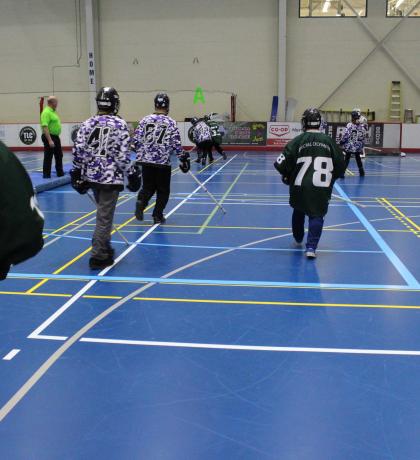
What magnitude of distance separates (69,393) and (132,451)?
29.3 inches

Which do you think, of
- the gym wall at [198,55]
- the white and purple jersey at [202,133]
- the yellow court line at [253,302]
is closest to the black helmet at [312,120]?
the yellow court line at [253,302]

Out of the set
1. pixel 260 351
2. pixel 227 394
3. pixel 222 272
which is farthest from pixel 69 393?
pixel 222 272

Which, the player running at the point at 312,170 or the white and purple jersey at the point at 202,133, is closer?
the player running at the point at 312,170

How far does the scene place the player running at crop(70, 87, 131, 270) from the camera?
19.6 ft

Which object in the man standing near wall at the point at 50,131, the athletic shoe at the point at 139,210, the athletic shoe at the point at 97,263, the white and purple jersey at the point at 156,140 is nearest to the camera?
the athletic shoe at the point at 97,263

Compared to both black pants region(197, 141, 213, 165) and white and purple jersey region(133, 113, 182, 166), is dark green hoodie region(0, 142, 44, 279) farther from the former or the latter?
black pants region(197, 141, 213, 165)

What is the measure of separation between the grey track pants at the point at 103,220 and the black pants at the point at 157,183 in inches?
91.9

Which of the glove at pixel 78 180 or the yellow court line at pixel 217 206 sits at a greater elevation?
the glove at pixel 78 180

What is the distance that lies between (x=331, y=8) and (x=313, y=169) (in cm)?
2125

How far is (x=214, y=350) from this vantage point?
3.97 m

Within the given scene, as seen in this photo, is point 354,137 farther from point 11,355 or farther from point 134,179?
point 11,355

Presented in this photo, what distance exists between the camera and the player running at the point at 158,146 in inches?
327

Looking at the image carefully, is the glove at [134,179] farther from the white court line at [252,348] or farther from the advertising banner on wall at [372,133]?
the advertising banner on wall at [372,133]

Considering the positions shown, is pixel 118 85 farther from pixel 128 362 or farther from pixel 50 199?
pixel 128 362
